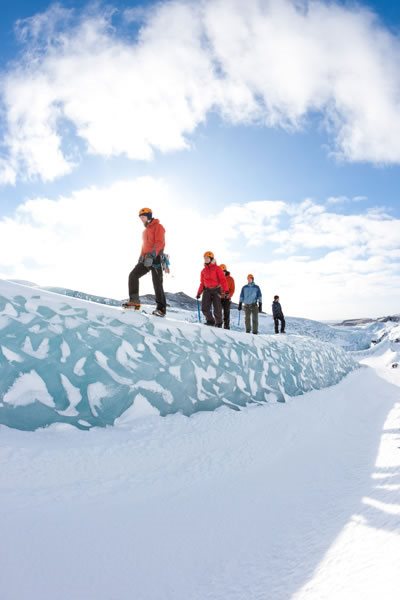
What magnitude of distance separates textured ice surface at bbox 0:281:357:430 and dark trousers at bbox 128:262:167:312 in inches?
A: 31.0

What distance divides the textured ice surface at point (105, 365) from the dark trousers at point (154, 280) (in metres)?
0.79

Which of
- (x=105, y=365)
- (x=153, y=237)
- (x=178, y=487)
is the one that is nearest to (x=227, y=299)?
(x=153, y=237)

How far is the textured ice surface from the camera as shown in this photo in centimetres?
269

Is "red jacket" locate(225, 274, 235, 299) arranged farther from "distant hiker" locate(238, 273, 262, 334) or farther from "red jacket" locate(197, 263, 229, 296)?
"red jacket" locate(197, 263, 229, 296)

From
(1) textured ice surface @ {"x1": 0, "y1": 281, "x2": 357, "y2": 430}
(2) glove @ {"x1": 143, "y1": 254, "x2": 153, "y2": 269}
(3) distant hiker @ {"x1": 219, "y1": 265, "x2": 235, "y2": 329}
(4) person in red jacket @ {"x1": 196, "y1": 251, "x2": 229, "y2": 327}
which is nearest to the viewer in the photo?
(1) textured ice surface @ {"x1": 0, "y1": 281, "x2": 357, "y2": 430}

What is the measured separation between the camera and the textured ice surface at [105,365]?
2689mm

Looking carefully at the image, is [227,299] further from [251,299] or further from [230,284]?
[251,299]

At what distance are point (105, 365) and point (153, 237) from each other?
8.34ft

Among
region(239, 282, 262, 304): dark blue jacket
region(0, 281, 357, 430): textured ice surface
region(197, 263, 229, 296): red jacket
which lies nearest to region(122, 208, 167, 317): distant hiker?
region(0, 281, 357, 430): textured ice surface

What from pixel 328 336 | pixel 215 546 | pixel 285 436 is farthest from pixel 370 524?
pixel 328 336

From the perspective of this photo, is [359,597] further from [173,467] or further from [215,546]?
[173,467]

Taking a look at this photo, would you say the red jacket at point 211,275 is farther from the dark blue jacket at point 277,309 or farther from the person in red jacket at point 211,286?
the dark blue jacket at point 277,309

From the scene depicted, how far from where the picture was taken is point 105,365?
3182mm

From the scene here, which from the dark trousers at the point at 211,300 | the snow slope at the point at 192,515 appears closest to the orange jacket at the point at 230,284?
the dark trousers at the point at 211,300
